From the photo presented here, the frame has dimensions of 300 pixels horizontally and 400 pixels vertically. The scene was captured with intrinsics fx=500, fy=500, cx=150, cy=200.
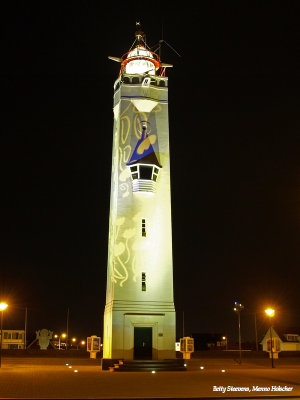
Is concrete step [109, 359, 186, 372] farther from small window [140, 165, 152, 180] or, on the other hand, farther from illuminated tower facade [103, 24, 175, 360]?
small window [140, 165, 152, 180]

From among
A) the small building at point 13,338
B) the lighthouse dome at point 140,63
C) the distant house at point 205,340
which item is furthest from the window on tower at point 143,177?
the distant house at point 205,340

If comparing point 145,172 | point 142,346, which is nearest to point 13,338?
point 142,346

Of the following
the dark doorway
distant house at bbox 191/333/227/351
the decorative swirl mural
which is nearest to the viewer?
the dark doorway

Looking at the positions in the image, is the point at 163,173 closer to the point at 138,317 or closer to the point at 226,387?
the point at 138,317

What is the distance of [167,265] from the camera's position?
1362 inches

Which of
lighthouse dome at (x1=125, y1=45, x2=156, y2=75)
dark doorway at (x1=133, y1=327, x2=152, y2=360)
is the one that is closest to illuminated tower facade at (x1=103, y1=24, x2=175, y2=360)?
dark doorway at (x1=133, y1=327, x2=152, y2=360)

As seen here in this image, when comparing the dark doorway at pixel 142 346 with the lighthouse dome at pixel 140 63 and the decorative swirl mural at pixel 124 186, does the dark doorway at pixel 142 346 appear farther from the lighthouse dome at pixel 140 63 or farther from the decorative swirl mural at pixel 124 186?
the lighthouse dome at pixel 140 63

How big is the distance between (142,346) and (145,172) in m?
11.8

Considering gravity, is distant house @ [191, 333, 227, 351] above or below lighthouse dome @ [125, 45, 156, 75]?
below

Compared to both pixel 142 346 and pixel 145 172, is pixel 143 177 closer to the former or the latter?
pixel 145 172

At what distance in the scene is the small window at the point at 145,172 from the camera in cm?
3506

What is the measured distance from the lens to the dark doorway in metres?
32.9

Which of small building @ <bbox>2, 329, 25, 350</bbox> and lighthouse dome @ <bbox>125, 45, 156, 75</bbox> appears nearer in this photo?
lighthouse dome @ <bbox>125, 45, 156, 75</bbox>

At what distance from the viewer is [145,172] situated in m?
35.2
